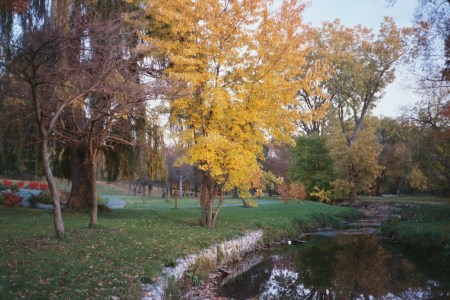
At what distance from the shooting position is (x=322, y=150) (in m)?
39.5

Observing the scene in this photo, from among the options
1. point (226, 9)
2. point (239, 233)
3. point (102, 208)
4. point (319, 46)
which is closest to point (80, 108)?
point (226, 9)

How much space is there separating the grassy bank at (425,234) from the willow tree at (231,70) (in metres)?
6.56

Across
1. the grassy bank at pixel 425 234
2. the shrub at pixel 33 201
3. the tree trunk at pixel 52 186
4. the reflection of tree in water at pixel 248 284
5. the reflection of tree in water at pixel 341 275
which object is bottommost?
the reflection of tree in water at pixel 341 275

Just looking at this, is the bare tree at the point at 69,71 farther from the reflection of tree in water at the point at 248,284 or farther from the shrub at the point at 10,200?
the shrub at the point at 10,200

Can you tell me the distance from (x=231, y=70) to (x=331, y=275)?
25.0 ft

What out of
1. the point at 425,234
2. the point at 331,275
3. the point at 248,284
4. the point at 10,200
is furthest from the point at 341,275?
the point at 10,200

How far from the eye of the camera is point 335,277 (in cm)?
1097

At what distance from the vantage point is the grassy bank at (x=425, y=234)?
13.3 meters

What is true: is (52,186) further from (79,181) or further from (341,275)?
(79,181)

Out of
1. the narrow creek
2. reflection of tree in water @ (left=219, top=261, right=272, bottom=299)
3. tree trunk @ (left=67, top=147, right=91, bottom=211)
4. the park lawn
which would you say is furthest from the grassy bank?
tree trunk @ (left=67, top=147, right=91, bottom=211)

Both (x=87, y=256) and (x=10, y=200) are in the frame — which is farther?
(x=10, y=200)

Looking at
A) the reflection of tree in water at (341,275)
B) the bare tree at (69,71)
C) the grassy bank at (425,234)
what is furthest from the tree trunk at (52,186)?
the grassy bank at (425,234)

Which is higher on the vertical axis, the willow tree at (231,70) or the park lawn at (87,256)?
the willow tree at (231,70)

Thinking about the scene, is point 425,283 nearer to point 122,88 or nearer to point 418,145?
point 122,88
